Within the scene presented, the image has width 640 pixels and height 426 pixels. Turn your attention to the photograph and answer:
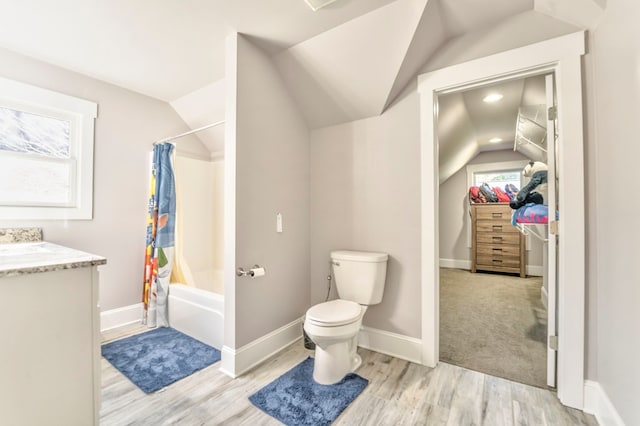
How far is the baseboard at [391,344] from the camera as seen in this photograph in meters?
1.94

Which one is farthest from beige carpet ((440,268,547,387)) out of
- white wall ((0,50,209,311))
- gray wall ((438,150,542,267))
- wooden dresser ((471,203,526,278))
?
white wall ((0,50,209,311))

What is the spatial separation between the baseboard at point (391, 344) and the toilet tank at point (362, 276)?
0.97 feet

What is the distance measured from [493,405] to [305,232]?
1685 millimetres

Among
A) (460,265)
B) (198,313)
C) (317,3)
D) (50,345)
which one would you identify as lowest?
(460,265)

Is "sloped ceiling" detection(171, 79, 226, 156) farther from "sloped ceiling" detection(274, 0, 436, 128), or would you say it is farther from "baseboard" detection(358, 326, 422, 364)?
"baseboard" detection(358, 326, 422, 364)

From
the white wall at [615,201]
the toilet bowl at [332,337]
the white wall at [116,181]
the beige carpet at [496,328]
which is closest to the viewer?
the white wall at [615,201]

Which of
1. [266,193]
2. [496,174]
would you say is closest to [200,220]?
[266,193]

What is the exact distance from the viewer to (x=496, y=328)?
2.52 m

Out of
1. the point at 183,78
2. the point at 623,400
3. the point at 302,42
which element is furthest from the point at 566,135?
the point at 183,78

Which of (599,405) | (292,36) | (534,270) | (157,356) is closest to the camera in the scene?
(599,405)

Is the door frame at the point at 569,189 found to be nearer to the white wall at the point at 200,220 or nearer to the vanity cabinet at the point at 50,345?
the vanity cabinet at the point at 50,345

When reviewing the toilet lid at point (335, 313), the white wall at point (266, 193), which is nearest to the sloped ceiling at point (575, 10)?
the white wall at point (266, 193)

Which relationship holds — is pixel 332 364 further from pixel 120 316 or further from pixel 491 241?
pixel 491 241

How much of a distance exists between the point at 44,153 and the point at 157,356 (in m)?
1.88
